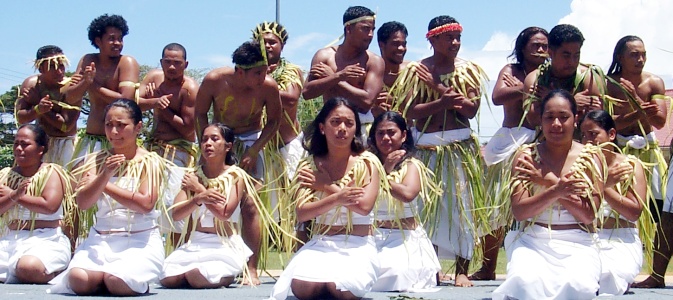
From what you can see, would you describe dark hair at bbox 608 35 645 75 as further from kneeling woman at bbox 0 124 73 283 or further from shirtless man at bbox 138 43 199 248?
kneeling woman at bbox 0 124 73 283

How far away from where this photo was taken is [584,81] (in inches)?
174

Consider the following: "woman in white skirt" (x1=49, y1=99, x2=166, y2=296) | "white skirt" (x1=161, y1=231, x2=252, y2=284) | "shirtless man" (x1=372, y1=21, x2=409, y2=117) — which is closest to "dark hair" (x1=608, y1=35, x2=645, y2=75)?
"shirtless man" (x1=372, y1=21, x2=409, y2=117)

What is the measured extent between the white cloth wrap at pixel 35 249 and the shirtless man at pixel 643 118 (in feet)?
9.80

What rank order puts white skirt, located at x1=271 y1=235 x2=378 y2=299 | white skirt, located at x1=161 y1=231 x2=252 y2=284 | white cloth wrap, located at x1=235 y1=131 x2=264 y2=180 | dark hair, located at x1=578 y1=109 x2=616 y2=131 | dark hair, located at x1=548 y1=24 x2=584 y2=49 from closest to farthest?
white skirt, located at x1=271 y1=235 x2=378 y2=299 → dark hair, located at x1=578 y1=109 x2=616 y2=131 → white skirt, located at x1=161 y1=231 x2=252 y2=284 → dark hair, located at x1=548 y1=24 x2=584 y2=49 → white cloth wrap, located at x1=235 y1=131 x2=264 y2=180

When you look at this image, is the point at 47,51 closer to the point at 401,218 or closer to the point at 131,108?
the point at 131,108

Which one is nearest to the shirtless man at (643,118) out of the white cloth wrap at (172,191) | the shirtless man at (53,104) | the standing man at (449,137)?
the standing man at (449,137)

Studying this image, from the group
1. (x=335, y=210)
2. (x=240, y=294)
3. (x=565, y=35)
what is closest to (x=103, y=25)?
(x=240, y=294)

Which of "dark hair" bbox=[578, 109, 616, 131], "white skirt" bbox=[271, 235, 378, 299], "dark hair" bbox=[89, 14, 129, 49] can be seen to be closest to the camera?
"white skirt" bbox=[271, 235, 378, 299]

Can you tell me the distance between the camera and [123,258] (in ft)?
12.2

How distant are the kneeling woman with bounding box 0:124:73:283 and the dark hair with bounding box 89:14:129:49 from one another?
96 centimetres

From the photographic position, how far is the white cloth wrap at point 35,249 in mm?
4359

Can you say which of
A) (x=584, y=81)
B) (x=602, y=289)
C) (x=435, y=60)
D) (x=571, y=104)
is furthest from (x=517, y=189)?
(x=435, y=60)

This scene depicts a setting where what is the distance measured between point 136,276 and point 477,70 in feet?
7.35

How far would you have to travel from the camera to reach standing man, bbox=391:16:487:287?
4660 millimetres
